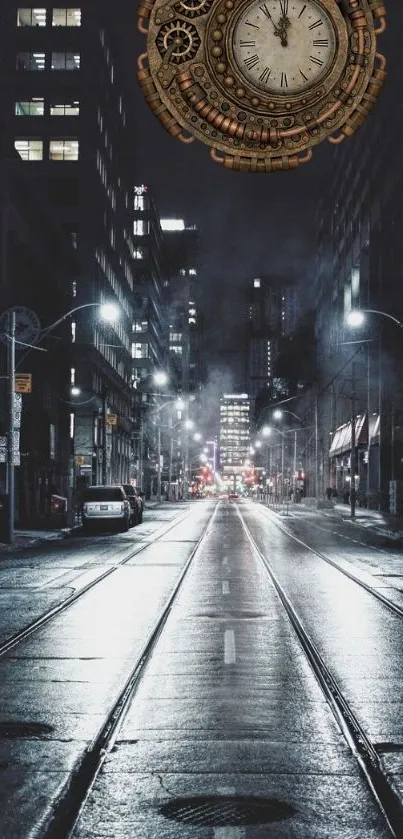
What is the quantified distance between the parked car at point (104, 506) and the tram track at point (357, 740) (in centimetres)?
3052

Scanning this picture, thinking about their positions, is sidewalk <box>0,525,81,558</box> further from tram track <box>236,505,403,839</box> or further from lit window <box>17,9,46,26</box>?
lit window <box>17,9,46,26</box>

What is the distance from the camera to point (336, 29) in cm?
807

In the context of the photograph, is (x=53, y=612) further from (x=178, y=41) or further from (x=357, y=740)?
(x=178, y=41)

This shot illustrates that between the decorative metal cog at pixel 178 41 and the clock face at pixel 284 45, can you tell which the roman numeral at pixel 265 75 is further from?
the decorative metal cog at pixel 178 41

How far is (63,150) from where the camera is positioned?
9431cm

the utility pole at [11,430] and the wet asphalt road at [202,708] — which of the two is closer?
the wet asphalt road at [202,708]


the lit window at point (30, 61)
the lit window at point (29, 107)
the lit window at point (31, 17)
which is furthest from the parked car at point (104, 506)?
the lit window at point (31, 17)

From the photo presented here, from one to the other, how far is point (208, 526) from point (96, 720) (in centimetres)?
4414

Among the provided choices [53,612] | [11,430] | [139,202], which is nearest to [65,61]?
[139,202]

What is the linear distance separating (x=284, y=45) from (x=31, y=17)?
95.5m

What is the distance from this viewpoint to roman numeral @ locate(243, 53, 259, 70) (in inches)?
314

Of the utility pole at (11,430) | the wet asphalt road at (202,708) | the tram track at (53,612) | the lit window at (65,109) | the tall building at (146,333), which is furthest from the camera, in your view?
the tall building at (146,333)

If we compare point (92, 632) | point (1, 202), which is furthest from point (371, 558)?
point (1, 202)

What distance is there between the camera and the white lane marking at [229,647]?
12148mm
